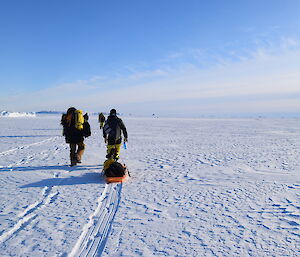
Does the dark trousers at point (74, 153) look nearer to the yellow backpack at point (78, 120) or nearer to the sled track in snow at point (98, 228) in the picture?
the yellow backpack at point (78, 120)

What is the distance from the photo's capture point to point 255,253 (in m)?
3.27

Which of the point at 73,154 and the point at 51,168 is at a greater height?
the point at 73,154

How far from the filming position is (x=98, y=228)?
3.93 meters

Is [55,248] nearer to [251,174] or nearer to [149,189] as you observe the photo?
[149,189]

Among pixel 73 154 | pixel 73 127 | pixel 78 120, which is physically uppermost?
pixel 78 120

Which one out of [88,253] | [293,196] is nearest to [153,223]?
[88,253]

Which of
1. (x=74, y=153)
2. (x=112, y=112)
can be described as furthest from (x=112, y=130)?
(x=74, y=153)

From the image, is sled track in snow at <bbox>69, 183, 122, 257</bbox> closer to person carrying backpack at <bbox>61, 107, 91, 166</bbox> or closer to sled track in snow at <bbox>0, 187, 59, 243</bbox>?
sled track in snow at <bbox>0, 187, 59, 243</bbox>

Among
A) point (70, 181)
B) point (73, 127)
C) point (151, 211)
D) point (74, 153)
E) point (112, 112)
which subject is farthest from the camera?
point (74, 153)

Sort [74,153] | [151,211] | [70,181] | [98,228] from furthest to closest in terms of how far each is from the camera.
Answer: [74,153] → [70,181] → [151,211] → [98,228]

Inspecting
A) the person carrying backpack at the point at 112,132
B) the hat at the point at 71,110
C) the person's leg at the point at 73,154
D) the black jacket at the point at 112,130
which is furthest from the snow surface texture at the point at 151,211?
the hat at the point at 71,110

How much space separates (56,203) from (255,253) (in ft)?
12.1

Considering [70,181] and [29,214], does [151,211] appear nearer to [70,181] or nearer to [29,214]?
[29,214]

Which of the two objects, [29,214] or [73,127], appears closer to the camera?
[29,214]
